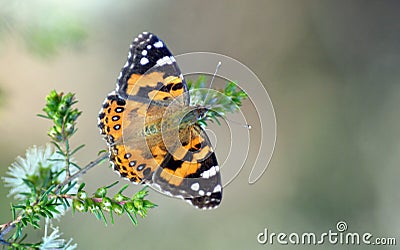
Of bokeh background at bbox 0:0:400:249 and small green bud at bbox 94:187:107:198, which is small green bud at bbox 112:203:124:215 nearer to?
small green bud at bbox 94:187:107:198

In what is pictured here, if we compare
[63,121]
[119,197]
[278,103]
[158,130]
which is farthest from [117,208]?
[278,103]

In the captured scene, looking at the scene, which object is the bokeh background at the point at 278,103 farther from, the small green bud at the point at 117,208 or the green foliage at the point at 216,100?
the small green bud at the point at 117,208

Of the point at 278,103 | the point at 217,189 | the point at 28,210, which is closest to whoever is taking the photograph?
the point at 28,210

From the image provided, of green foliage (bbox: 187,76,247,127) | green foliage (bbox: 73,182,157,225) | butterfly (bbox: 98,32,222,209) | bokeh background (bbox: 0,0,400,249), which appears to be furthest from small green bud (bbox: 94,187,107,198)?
bokeh background (bbox: 0,0,400,249)

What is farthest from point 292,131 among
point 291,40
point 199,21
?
point 199,21

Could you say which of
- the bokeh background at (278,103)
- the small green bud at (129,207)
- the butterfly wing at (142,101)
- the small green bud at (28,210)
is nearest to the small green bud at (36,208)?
the small green bud at (28,210)

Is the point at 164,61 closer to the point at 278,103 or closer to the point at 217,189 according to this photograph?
the point at 217,189

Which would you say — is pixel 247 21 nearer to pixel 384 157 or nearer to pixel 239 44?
pixel 239 44
